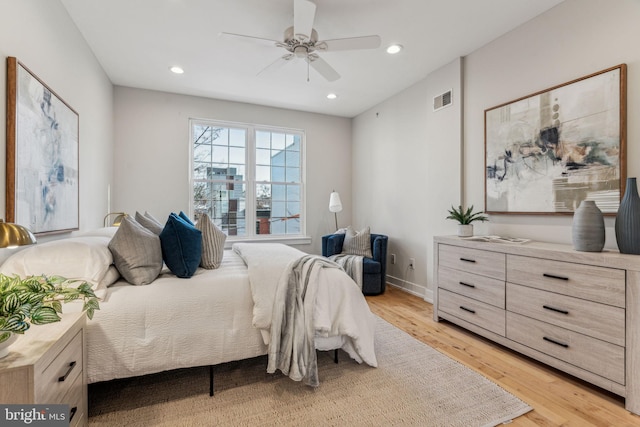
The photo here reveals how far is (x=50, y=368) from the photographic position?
1130 mm

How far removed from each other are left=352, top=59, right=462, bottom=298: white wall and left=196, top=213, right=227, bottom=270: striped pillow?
8.00ft

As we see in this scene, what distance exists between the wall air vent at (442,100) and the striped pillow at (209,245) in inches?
109

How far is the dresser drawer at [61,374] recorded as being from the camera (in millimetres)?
1075

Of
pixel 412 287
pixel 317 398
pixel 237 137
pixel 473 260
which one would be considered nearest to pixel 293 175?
pixel 237 137

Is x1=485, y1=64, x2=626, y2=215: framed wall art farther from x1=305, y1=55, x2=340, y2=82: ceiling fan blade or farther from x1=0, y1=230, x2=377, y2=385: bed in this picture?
x1=0, y1=230, x2=377, y2=385: bed

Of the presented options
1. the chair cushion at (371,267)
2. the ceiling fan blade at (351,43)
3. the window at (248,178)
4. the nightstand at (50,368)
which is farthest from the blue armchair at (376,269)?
the nightstand at (50,368)

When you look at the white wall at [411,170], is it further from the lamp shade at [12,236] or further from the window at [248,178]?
the lamp shade at [12,236]

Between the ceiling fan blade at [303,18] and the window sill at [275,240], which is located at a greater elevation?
the ceiling fan blade at [303,18]

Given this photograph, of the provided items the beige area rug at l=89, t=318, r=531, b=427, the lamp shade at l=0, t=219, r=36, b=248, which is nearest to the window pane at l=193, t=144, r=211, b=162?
the beige area rug at l=89, t=318, r=531, b=427

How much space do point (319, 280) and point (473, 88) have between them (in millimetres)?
2565

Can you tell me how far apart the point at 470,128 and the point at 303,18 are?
2.01 metres

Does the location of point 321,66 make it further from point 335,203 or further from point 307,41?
point 335,203

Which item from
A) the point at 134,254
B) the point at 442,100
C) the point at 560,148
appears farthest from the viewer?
the point at 442,100

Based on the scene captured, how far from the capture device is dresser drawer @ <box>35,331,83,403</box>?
1.07 meters
